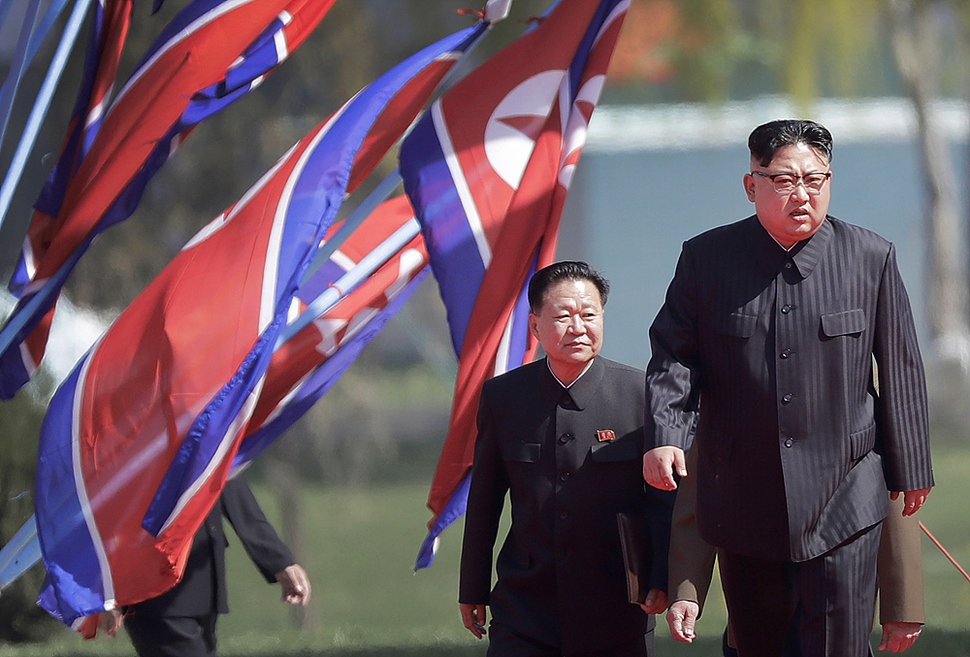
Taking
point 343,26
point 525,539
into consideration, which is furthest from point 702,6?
point 525,539

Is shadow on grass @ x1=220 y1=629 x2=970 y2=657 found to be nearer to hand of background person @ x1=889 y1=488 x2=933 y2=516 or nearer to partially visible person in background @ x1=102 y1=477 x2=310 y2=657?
partially visible person in background @ x1=102 y1=477 x2=310 y2=657

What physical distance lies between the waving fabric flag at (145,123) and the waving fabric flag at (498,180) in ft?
2.00

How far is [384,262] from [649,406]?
6.83 ft

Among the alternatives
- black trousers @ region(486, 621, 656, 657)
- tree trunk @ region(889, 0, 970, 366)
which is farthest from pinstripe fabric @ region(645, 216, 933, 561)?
tree trunk @ region(889, 0, 970, 366)

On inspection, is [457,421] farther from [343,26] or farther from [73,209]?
[343,26]

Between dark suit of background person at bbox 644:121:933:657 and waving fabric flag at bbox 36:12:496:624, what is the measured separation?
1481 millimetres

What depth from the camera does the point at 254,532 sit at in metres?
4.05

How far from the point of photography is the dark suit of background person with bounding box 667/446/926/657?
2.87 m

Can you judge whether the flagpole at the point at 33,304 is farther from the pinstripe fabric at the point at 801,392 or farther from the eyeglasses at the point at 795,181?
the eyeglasses at the point at 795,181

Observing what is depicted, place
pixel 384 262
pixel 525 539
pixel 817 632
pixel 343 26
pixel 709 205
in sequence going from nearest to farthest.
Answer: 1. pixel 817 632
2. pixel 525 539
3. pixel 384 262
4. pixel 343 26
5. pixel 709 205

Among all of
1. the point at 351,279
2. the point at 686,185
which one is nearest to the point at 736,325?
the point at 351,279

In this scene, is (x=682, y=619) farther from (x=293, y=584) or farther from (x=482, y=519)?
(x=293, y=584)

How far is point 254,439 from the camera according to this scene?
4.38m

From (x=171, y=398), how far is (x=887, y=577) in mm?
2049
